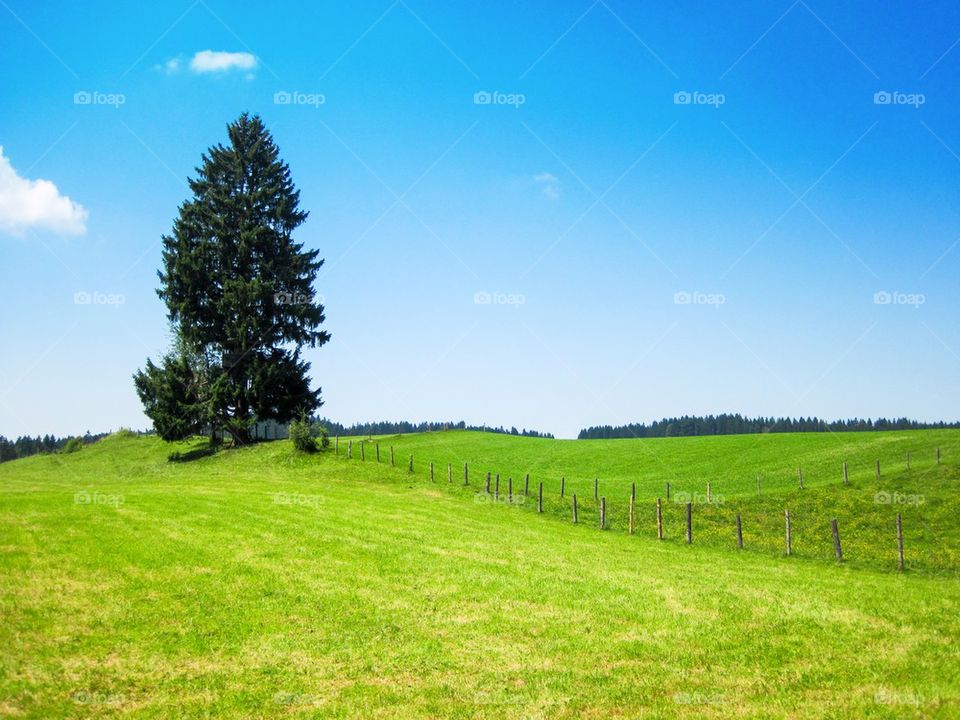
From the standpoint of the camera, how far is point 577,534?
3316 centimetres

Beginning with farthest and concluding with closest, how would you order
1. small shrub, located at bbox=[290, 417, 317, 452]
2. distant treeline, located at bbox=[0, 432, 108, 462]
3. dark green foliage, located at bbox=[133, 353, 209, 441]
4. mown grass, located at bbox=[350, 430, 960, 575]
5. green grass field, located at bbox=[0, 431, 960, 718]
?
distant treeline, located at bbox=[0, 432, 108, 462], dark green foliage, located at bbox=[133, 353, 209, 441], small shrub, located at bbox=[290, 417, 317, 452], mown grass, located at bbox=[350, 430, 960, 575], green grass field, located at bbox=[0, 431, 960, 718]

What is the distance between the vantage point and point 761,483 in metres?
59.2

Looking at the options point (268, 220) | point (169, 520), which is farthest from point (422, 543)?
point (268, 220)

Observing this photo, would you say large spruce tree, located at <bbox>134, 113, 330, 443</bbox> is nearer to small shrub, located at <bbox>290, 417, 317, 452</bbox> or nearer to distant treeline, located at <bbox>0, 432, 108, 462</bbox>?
small shrub, located at <bbox>290, 417, 317, 452</bbox>

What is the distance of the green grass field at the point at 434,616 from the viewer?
11.3 meters

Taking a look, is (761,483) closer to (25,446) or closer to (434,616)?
(434,616)

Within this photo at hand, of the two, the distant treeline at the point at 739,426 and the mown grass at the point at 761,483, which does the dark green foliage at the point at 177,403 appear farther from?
the distant treeline at the point at 739,426

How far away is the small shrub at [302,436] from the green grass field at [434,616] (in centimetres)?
1760

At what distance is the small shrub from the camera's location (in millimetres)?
54594

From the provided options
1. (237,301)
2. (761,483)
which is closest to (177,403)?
(237,301)

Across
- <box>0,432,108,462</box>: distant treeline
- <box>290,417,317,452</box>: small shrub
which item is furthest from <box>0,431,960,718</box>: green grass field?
<box>0,432,108,462</box>: distant treeline

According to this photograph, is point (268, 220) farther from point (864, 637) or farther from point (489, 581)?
point (864, 637)

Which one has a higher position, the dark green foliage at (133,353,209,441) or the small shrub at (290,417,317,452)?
the dark green foliage at (133,353,209,441)

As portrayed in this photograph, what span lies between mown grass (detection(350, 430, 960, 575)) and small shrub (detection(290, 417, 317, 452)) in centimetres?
305
